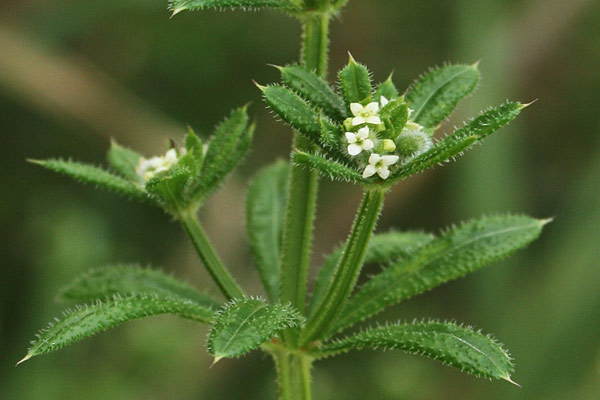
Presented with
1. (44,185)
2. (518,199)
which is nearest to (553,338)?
(518,199)

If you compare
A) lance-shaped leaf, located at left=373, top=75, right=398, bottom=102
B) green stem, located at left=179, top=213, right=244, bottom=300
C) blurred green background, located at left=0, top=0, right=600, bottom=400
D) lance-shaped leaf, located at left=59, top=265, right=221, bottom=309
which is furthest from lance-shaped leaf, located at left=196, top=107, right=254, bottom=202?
blurred green background, located at left=0, top=0, right=600, bottom=400

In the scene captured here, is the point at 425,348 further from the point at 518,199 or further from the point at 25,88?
the point at 25,88

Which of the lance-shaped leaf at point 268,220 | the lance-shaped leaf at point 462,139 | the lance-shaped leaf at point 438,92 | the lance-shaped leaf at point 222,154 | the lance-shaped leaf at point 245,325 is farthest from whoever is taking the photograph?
the lance-shaped leaf at point 268,220

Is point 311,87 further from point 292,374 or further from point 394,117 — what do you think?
point 292,374

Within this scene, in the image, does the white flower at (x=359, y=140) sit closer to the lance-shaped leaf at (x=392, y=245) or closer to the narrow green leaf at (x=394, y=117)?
A: the narrow green leaf at (x=394, y=117)

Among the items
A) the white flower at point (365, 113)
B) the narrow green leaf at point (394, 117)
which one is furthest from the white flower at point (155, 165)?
the narrow green leaf at point (394, 117)

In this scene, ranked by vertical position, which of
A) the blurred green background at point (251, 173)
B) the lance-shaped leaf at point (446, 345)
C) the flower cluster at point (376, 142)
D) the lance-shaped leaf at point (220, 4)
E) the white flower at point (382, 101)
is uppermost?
the blurred green background at point (251, 173)

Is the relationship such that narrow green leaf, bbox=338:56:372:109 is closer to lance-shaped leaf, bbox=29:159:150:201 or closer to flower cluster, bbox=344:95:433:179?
flower cluster, bbox=344:95:433:179
